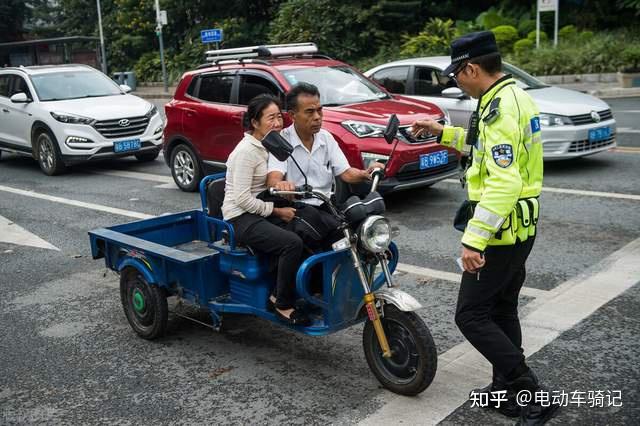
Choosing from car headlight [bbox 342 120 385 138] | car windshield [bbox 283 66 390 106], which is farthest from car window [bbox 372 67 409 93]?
car headlight [bbox 342 120 385 138]

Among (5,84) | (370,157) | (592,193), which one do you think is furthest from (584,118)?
(5,84)

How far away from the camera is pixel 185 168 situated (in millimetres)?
10164

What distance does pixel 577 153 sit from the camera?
9.69 meters

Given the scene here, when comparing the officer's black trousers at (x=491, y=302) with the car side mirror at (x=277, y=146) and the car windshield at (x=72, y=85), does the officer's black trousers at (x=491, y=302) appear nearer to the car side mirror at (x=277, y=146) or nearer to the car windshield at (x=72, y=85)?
the car side mirror at (x=277, y=146)

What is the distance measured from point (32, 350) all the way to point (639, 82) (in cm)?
1862

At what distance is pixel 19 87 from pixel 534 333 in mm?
10871

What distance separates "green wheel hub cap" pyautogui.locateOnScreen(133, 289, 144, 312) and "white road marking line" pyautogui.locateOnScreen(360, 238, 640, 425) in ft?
6.23

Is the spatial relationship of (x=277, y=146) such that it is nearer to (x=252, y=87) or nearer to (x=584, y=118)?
(x=252, y=87)

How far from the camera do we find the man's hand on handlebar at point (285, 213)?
4410 mm

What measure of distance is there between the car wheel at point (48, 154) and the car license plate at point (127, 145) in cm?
96

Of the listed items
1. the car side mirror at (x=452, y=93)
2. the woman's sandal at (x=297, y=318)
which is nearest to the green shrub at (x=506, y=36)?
the car side mirror at (x=452, y=93)

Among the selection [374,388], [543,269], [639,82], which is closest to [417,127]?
[374,388]

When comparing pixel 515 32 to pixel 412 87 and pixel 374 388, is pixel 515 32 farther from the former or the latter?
pixel 374 388

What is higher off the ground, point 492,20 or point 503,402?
point 492,20
